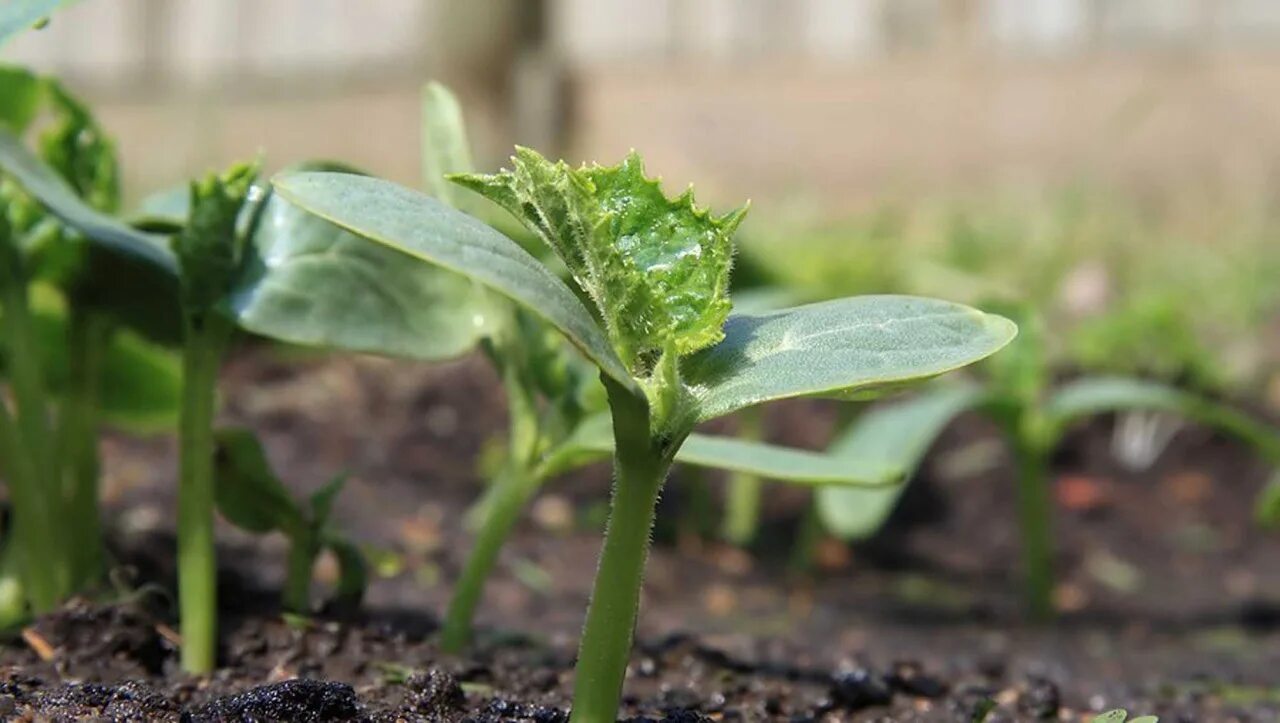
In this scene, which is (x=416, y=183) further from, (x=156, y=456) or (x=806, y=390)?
(x=806, y=390)

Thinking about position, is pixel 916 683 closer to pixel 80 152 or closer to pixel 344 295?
pixel 344 295

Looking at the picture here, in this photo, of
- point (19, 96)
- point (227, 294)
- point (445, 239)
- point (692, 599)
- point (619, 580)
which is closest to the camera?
point (445, 239)

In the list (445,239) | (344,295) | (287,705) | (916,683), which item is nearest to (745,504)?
(916,683)

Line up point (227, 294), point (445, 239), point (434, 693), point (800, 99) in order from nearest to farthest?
point (445, 239)
point (434, 693)
point (227, 294)
point (800, 99)

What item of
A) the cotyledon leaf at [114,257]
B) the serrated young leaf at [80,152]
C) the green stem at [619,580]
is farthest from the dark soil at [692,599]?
the serrated young leaf at [80,152]

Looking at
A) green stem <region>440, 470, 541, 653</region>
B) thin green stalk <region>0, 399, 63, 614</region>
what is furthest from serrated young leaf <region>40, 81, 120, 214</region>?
green stem <region>440, 470, 541, 653</region>

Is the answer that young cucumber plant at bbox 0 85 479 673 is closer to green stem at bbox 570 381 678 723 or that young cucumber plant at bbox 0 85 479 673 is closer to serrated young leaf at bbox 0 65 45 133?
serrated young leaf at bbox 0 65 45 133
